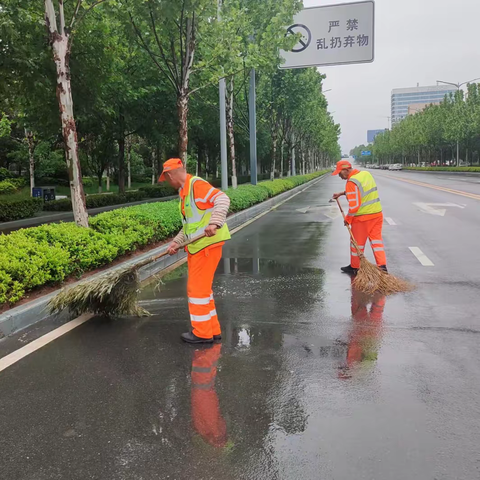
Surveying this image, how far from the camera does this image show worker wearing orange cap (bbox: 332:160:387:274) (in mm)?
6895

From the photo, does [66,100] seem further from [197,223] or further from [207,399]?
[207,399]

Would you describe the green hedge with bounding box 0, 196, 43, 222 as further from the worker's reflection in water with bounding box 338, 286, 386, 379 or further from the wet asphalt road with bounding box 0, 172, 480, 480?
the worker's reflection in water with bounding box 338, 286, 386, 379

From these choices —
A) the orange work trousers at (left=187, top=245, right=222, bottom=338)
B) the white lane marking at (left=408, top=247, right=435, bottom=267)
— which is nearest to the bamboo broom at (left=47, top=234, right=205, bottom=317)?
the orange work trousers at (left=187, top=245, right=222, bottom=338)

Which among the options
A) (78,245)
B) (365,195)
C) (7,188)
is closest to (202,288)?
(78,245)

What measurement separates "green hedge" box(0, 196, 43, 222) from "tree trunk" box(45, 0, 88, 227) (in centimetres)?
966

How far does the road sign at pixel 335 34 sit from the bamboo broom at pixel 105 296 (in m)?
13.4

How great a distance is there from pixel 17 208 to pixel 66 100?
1029cm

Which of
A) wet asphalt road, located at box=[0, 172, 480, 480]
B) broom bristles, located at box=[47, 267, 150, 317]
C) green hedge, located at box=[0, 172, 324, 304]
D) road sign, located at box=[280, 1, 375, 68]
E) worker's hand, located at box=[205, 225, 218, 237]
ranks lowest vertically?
wet asphalt road, located at box=[0, 172, 480, 480]

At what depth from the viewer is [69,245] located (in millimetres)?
6336

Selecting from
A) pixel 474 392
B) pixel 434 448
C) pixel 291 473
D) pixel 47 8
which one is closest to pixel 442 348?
pixel 474 392

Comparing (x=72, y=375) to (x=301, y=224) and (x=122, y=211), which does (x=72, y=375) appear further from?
(x=301, y=224)

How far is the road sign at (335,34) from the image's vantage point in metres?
15.8

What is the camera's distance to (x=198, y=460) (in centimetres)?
259

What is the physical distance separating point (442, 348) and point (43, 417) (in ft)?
10.4
